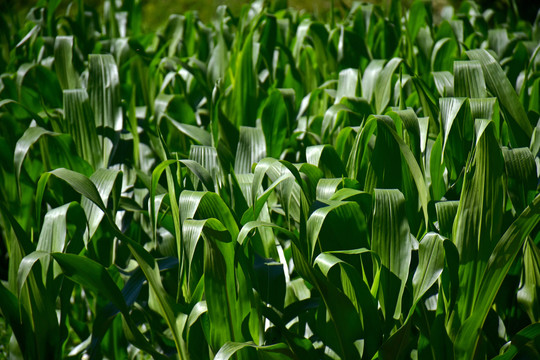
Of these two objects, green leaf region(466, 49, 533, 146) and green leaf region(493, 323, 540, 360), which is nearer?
green leaf region(493, 323, 540, 360)

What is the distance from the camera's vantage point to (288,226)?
103cm

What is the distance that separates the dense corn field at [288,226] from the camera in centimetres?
93

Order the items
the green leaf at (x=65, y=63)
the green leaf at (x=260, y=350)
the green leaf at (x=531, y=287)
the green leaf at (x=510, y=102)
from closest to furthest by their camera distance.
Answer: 1. the green leaf at (x=260, y=350)
2. the green leaf at (x=531, y=287)
3. the green leaf at (x=510, y=102)
4. the green leaf at (x=65, y=63)

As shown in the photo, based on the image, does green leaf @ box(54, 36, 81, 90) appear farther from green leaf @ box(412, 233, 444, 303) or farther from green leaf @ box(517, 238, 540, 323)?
green leaf @ box(517, 238, 540, 323)

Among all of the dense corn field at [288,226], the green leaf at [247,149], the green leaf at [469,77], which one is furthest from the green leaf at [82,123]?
the green leaf at [469,77]

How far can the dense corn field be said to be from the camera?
3.07ft

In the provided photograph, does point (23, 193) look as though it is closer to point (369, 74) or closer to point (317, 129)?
point (317, 129)

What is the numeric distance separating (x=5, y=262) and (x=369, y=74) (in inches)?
57.7

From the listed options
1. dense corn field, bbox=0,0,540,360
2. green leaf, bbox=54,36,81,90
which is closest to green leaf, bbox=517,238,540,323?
dense corn field, bbox=0,0,540,360

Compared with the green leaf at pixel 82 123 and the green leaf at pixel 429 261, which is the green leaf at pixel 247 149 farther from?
the green leaf at pixel 429 261

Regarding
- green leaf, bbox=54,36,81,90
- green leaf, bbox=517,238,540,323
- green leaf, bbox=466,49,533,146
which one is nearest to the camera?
green leaf, bbox=517,238,540,323

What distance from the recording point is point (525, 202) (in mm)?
1094

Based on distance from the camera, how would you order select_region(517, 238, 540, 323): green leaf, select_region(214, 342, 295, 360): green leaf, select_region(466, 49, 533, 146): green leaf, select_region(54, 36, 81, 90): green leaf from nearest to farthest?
select_region(214, 342, 295, 360): green leaf, select_region(517, 238, 540, 323): green leaf, select_region(466, 49, 533, 146): green leaf, select_region(54, 36, 81, 90): green leaf

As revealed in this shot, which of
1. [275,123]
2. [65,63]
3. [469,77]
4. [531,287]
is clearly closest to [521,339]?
[531,287]
